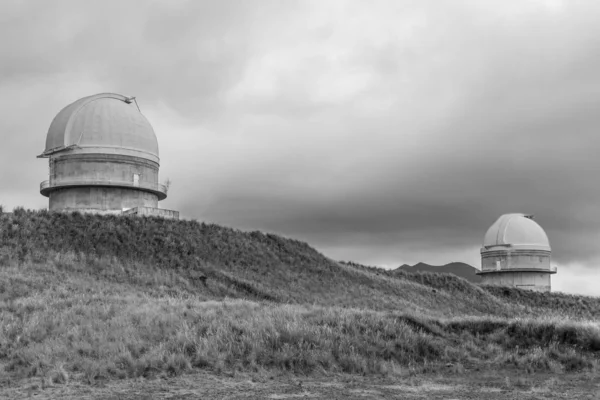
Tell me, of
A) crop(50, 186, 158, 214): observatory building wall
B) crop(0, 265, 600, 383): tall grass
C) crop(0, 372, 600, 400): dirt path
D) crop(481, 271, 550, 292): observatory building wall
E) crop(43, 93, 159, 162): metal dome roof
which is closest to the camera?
crop(0, 372, 600, 400): dirt path

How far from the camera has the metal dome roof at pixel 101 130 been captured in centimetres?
3722

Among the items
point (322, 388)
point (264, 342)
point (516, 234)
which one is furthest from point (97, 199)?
point (516, 234)

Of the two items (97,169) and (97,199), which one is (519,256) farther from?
(97,169)

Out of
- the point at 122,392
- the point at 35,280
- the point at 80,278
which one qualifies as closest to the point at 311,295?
the point at 80,278

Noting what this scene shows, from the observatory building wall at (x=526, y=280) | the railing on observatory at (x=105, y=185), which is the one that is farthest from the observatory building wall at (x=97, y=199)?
the observatory building wall at (x=526, y=280)

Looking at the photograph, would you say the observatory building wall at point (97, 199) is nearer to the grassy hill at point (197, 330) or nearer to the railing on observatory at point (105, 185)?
the railing on observatory at point (105, 185)

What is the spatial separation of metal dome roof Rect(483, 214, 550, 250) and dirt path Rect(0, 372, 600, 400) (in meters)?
47.7

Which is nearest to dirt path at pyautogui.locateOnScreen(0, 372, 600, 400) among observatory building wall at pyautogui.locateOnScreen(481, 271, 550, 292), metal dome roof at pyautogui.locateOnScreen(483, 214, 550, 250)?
metal dome roof at pyautogui.locateOnScreen(483, 214, 550, 250)

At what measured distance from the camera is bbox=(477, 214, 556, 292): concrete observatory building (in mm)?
56469

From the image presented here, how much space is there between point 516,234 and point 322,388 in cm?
5112

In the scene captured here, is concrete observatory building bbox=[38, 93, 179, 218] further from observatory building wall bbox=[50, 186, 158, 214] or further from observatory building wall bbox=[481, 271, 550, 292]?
observatory building wall bbox=[481, 271, 550, 292]

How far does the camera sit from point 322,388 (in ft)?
33.3

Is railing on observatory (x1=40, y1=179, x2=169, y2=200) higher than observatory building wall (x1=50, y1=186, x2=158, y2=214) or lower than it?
higher

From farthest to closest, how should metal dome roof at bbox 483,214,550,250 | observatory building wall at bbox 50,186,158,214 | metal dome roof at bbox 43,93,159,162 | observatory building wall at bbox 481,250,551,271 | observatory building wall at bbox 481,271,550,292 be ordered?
observatory building wall at bbox 481,271,550,292 < metal dome roof at bbox 483,214,550,250 < observatory building wall at bbox 481,250,551,271 < metal dome roof at bbox 43,93,159,162 < observatory building wall at bbox 50,186,158,214
